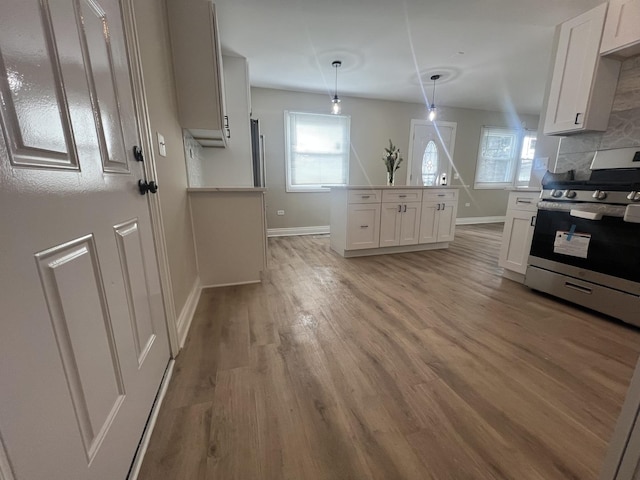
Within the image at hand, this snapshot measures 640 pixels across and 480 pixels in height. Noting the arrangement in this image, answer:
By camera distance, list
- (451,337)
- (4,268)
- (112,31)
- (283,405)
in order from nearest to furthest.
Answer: (4,268) < (112,31) < (283,405) < (451,337)

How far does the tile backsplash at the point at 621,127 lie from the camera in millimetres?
1998

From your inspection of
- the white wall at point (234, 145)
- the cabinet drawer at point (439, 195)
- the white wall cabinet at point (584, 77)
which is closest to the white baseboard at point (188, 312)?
the white wall at point (234, 145)

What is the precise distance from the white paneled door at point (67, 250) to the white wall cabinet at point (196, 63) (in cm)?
101

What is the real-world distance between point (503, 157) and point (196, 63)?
6.62 m

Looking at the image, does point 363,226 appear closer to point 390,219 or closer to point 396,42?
point 390,219

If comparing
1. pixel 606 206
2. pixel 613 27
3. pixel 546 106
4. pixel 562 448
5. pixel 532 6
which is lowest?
pixel 562 448

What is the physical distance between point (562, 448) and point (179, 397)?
155 centimetres

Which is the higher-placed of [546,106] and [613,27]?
[613,27]

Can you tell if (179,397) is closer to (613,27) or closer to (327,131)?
(613,27)

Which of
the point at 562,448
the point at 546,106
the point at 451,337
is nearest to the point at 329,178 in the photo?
the point at 546,106

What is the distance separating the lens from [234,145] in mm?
3479

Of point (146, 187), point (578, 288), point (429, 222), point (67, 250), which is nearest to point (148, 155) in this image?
point (146, 187)

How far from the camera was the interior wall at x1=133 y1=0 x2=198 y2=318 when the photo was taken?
52.7 inches

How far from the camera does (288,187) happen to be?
465cm
